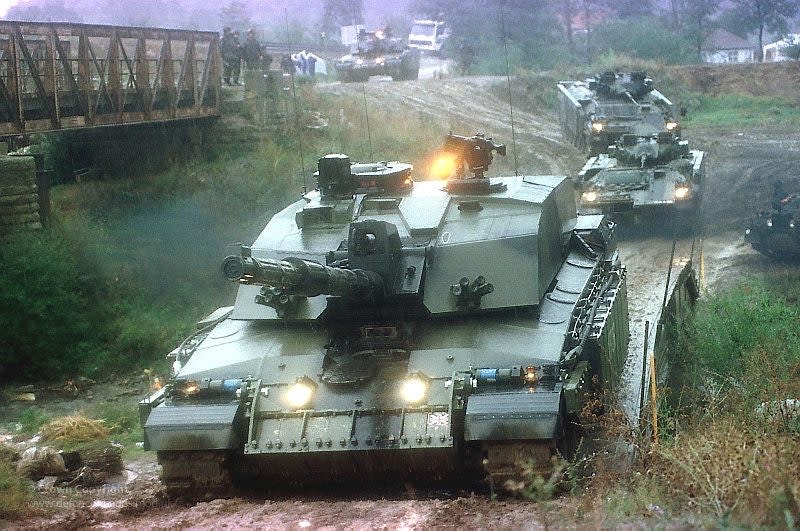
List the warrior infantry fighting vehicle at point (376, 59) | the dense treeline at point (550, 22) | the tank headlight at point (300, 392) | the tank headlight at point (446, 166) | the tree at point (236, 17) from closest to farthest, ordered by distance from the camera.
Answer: the tank headlight at point (300, 392), the tank headlight at point (446, 166), the warrior infantry fighting vehicle at point (376, 59), the dense treeline at point (550, 22), the tree at point (236, 17)

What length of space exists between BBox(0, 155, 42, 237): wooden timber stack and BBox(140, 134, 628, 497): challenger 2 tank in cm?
657

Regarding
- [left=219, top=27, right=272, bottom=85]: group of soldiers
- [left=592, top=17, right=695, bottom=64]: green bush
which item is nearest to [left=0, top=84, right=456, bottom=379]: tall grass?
[left=219, top=27, right=272, bottom=85]: group of soldiers

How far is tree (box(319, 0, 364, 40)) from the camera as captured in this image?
56500 millimetres

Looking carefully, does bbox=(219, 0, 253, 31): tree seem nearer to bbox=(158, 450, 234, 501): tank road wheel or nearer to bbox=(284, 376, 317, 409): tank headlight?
bbox=(284, 376, 317, 409): tank headlight

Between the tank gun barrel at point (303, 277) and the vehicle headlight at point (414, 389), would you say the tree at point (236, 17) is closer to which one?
the tank gun barrel at point (303, 277)

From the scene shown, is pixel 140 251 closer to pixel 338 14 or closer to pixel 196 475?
pixel 196 475

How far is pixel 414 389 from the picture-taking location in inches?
392

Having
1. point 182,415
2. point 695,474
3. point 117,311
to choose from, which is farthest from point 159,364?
point 695,474

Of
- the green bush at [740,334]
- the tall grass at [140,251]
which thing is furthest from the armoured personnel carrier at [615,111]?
the green bush at [740,334]

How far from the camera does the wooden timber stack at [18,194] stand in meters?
17.7

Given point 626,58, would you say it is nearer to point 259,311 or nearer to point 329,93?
point 329,93

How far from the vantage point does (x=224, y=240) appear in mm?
20938

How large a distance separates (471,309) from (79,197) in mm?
12120

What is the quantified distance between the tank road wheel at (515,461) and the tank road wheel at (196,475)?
226cm
